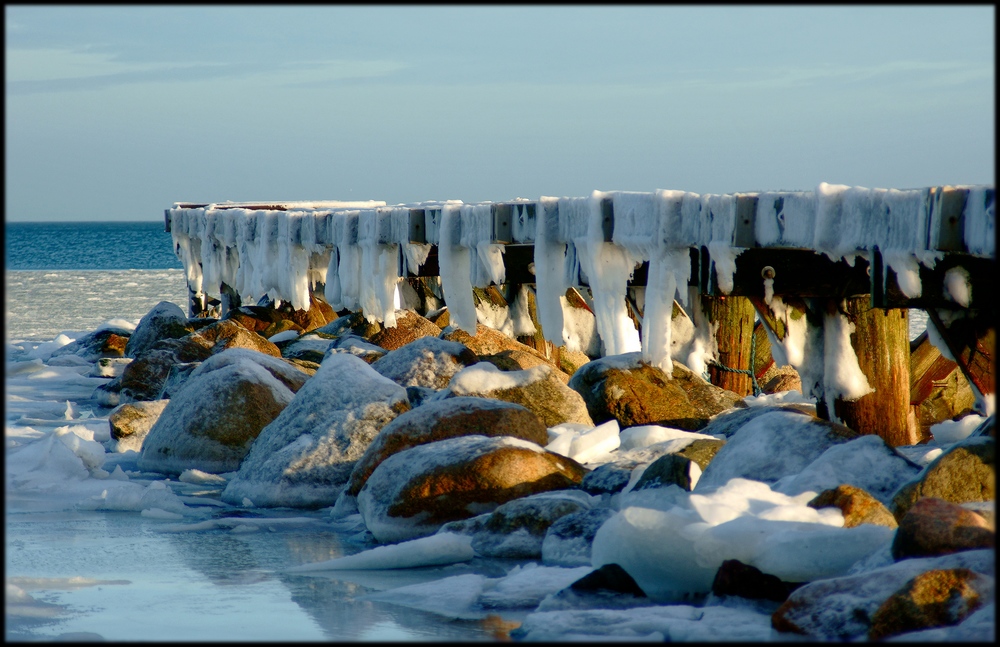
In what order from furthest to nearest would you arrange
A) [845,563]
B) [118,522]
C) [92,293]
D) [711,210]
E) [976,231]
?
[92,293]
[711,210]
[118,522]
[976,231]
[845,563]

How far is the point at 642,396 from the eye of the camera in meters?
7.45

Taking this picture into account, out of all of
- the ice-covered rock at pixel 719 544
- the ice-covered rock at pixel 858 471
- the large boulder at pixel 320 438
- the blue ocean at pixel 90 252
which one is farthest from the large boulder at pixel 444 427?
the blue ocean at pixel 90 252

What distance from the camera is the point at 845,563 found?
3902 mm

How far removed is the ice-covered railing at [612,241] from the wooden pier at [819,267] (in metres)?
0.01

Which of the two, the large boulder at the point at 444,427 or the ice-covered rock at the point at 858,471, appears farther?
the large boulder at the point at 444,427

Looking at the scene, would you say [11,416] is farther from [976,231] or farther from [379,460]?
[976,231]

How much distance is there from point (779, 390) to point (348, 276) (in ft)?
14.9

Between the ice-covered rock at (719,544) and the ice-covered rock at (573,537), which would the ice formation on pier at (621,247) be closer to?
the ice-covered rock at (719,544)

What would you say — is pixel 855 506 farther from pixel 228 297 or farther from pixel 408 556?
pixel 228 297

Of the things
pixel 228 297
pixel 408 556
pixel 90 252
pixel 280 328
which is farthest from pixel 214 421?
pixel 90 252

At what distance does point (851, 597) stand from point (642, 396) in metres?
3.98

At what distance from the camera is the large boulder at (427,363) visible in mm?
8242

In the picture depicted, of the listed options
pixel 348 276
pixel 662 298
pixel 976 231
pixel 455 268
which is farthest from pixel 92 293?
pixel 976 231

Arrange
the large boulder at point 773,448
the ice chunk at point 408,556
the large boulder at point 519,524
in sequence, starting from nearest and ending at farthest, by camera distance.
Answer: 1. the ice chunk at point 408,556
2. the large boulder at point 519,524
3. the large boulder at point 773,448
